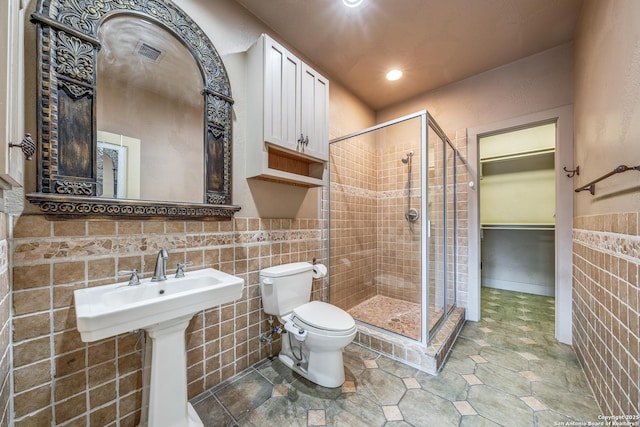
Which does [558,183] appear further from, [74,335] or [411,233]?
[74,335]

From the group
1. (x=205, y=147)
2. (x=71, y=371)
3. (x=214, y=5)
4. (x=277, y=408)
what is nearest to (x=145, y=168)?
(x=205, y=147)

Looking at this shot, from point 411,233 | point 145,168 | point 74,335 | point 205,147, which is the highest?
point 205,147

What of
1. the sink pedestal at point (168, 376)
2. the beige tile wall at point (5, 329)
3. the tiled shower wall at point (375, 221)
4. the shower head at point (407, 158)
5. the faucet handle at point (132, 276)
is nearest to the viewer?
the beige tile wall at point (5, 329)

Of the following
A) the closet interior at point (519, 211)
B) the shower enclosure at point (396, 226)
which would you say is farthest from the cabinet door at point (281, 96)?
the closet interior at point (519, 211)

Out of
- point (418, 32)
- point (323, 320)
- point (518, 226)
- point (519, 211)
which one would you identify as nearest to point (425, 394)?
point (323, 320)

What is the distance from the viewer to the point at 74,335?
1.05 meters

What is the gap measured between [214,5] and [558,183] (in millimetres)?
3041

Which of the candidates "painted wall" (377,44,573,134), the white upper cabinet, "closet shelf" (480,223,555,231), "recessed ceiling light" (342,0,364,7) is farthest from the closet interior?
the white upper cabinet

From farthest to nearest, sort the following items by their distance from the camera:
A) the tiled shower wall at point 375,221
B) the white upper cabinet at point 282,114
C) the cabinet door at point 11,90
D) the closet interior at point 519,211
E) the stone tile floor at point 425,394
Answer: the closet interior at point 519,211 → the tiled shower wall at point 375,221 → the white upper cabinet at point 282,114 → the stone tile floor at point 425,394 → the cabinet door at point 11,90

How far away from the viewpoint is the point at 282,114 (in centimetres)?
168

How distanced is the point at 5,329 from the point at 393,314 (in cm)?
247

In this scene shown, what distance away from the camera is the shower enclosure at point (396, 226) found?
1.99 metres

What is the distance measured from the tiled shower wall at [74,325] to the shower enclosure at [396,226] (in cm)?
121

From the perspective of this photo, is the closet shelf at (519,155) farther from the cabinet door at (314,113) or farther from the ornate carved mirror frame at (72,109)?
the ornate carved mirror frame at (72,109)
